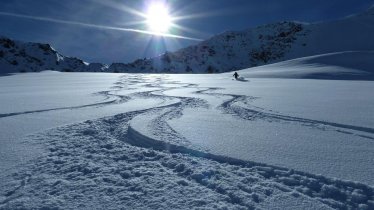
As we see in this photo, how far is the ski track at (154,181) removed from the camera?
222 cm

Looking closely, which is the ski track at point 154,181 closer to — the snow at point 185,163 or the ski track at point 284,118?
the snow at point 185,163

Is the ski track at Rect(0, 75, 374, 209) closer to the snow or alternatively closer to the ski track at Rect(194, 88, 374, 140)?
the snow

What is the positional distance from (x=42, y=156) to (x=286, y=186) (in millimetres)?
2441

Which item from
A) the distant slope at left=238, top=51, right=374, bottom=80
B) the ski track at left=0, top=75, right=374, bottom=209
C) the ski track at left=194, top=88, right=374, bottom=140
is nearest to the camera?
the ski track at left=0, top=75, right=374, bottom=209

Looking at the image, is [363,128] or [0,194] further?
[363,128]

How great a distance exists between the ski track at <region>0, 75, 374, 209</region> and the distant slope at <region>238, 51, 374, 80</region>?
20.8m

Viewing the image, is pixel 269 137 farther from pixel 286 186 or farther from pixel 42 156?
pixel 42 156

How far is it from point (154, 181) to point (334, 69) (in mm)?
26548

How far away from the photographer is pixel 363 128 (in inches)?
173

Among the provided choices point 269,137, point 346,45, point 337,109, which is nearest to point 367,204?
point 269,137

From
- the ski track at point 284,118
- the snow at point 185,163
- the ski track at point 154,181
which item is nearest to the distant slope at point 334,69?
the ski track at point 284,118

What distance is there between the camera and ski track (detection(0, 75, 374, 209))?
2.22 meters


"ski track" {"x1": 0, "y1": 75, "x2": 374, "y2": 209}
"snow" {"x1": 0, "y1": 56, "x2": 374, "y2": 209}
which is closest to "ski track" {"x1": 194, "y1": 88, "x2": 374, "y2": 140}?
"snow" {"x1": 0, "y1": 56, "x2": 374, "y2": 209}

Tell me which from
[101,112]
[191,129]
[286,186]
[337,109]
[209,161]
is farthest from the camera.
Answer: [337,109]
